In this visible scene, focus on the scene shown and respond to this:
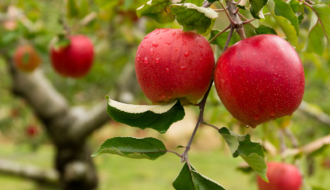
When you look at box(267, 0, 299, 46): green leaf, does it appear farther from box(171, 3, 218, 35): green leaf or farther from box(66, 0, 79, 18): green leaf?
box(66, 0, 79, 18): green leaf

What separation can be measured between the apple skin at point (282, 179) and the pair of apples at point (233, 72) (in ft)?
1.68

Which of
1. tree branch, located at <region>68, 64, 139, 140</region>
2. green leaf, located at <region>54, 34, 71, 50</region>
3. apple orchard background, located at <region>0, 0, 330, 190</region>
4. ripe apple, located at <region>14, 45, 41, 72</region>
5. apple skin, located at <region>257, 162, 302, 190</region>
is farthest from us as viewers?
tree branch, located at <region>68, 64, 139, 140</region>

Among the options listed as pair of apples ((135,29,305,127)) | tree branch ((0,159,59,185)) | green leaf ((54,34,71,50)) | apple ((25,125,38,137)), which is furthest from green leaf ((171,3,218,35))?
apple ((25,125,38,137))

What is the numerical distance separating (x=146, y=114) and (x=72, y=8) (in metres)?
0.88

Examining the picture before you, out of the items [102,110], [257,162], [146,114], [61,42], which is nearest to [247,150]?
[257,162]

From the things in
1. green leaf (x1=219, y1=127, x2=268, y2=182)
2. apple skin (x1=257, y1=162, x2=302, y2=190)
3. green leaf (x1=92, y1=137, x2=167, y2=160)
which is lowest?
apple skin (x1=257, y1=162, x2=302, y2=190)

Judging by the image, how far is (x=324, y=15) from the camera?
0.47 m

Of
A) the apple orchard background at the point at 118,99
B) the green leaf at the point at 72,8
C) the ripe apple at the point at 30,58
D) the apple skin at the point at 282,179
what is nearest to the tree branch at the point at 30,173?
the apple orchard background at the point at 118,99

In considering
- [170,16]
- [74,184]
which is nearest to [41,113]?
[74,184]

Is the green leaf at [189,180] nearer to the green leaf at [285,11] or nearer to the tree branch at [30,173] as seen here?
the green leaf at [285,11]

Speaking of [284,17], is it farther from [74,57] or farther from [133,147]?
[74,57]

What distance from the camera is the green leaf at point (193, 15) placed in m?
0.38

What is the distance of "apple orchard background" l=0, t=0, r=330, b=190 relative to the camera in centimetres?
117

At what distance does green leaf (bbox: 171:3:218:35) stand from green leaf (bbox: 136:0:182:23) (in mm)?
42
